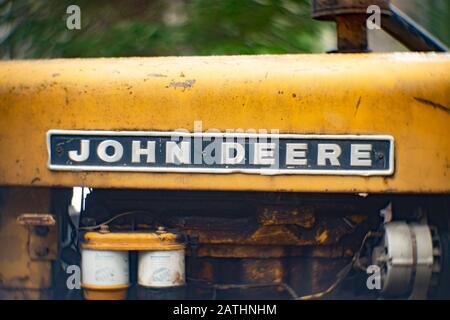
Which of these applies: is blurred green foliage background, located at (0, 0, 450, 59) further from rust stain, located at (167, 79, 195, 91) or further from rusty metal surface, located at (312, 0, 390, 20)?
rust stain, located at (167, 79, 195, 91)

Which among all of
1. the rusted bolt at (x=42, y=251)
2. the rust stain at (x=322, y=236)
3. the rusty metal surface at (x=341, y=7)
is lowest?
the rusted bolt at (x=42, y=251)

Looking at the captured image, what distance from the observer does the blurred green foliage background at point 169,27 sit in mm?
8250

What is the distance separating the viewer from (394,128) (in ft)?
11.2

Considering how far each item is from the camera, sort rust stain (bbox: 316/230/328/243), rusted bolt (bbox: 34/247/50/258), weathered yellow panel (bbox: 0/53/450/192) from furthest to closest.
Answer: rusted bolt (bbox: 34/247/50/258)
rust stain (bbox: 316/230/328/243)
weathered yellow panel (bbox: 0/53/450/192)

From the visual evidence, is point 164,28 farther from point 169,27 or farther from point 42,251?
point 42,251

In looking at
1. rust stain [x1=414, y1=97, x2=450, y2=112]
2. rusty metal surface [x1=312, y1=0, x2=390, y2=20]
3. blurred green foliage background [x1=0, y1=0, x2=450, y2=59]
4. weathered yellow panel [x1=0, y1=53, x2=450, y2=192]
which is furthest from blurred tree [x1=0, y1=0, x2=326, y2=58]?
rust stain [x1=414, y1=97, x2=450, y2=112]

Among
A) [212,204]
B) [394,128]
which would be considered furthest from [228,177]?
[394,128]

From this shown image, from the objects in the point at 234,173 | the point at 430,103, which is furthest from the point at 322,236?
the point at 430,103

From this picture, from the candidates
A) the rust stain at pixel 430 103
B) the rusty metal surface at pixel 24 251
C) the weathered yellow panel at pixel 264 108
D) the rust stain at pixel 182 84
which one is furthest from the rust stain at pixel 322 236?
the rusty metal surface at pixel 24 251

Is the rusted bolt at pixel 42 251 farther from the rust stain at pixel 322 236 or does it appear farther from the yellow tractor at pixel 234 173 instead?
the rust stain at pixel 322 236

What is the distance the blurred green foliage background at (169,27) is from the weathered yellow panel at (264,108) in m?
4.69

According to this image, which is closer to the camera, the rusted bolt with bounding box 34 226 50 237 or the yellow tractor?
the yellow tractor

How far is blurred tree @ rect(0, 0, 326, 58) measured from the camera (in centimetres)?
829

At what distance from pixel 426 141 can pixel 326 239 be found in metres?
0.43
